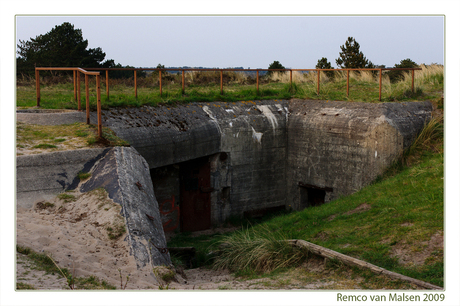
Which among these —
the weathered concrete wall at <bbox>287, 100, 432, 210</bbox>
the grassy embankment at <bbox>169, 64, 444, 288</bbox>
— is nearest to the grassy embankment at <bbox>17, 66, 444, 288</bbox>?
the grassy embankment at <bbox>169, 64, 444, 288</bbox>

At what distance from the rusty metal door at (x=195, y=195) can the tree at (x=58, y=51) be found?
558 inches

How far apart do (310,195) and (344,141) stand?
2144mm

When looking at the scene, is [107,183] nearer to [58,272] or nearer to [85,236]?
[85,236]

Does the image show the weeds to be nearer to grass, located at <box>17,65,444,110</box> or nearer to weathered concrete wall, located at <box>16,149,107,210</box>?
weathered concrete wall, located at <box>16,149,107,210</box>

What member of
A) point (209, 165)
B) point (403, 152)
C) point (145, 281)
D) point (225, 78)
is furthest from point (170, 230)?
point (225, 78)

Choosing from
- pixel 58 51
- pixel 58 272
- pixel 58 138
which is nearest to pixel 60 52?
pixel 58 51

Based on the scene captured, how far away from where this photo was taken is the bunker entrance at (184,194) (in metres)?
10.8

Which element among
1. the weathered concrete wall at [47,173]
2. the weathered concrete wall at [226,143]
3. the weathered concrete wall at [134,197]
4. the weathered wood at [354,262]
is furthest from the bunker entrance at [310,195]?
the weathered concrete wall at [47,173]

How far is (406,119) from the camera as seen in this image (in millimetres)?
11070

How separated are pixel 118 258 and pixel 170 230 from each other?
249 inches

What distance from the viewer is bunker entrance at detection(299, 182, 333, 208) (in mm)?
12703

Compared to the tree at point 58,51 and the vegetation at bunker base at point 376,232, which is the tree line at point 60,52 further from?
the vegetation at bunker base at point 376,232

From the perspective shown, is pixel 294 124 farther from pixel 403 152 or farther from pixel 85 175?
pixel 85 175

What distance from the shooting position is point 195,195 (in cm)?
1152
